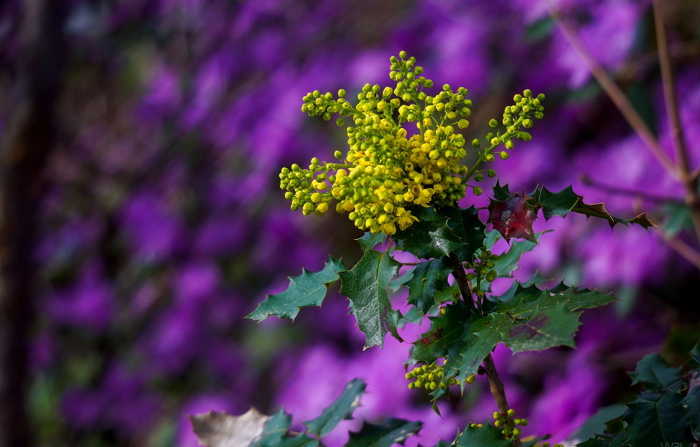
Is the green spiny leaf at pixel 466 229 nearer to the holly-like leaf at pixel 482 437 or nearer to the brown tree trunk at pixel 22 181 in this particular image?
the holly-like leaf at pixel 482 437

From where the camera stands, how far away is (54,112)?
6.29 ft

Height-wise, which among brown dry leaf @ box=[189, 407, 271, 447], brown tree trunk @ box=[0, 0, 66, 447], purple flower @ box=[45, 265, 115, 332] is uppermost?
purple flower @ box=[45, 265, 115, 332]

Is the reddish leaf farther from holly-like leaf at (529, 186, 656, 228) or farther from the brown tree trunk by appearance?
the brown tree trunk

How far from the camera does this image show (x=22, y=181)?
1874 mm

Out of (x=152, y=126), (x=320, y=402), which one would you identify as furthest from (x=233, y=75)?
(x=320, y=402)

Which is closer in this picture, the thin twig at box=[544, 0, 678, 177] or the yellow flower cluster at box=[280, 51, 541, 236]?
the yellow flower cluster at box=[280, 51, 541, 236]

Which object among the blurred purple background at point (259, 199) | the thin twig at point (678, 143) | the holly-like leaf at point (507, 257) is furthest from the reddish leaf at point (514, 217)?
the blurred purple background at point (259, 199)

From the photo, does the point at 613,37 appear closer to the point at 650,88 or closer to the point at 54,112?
the point at 650,88

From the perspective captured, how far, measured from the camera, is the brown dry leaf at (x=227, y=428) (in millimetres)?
759

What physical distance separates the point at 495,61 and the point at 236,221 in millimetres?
1274

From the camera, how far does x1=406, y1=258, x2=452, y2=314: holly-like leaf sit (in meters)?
0.59

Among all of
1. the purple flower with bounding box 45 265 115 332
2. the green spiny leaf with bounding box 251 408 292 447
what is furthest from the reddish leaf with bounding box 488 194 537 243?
the purple flower with bounding box 45 265 115 332

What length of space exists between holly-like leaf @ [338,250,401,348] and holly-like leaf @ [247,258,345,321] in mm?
32

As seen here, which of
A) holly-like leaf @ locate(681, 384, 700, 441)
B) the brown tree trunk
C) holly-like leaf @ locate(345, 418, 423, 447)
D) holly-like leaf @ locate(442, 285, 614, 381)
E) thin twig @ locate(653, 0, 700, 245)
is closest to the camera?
holly-like leaf @ locate(442, 285, 614, 381)
